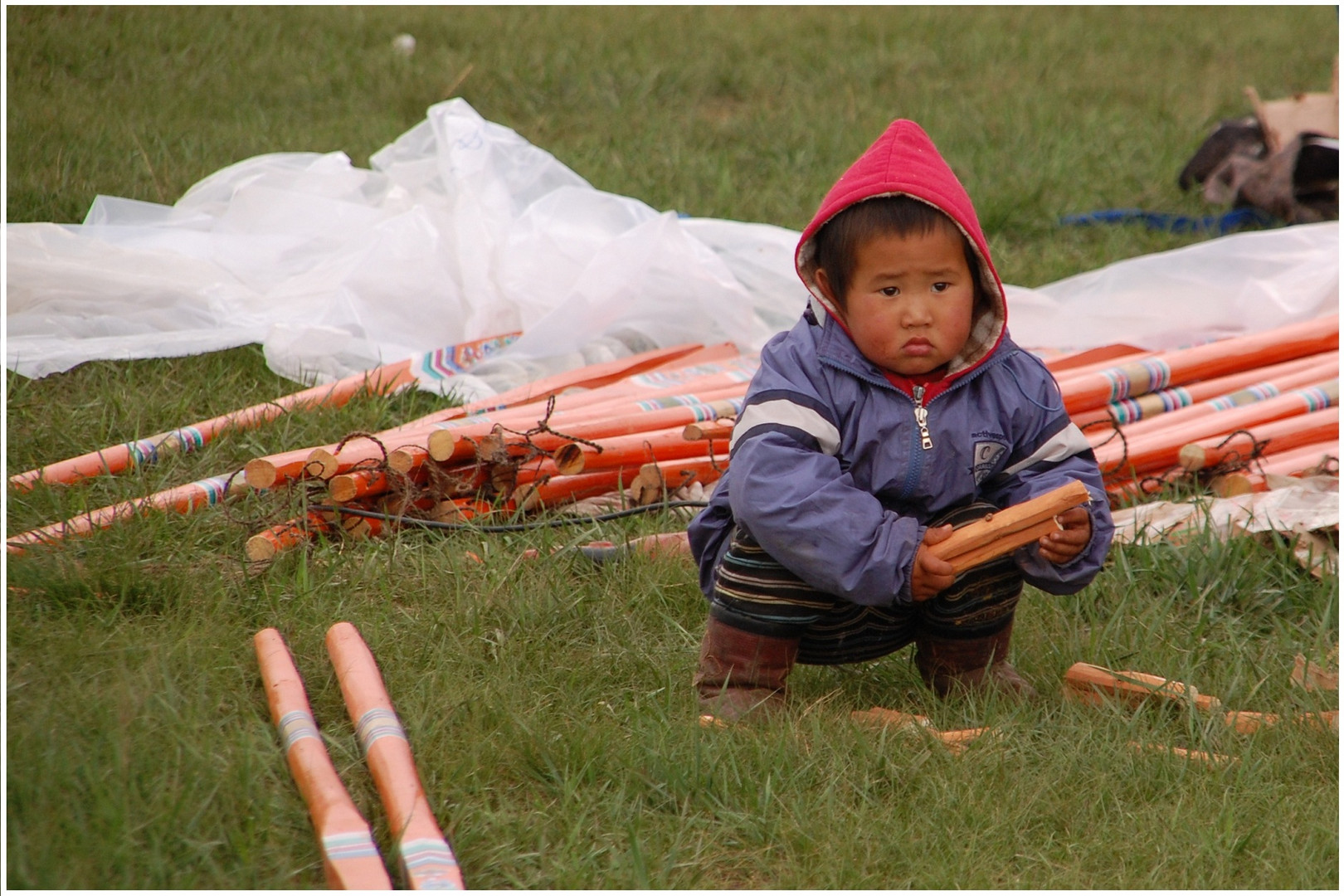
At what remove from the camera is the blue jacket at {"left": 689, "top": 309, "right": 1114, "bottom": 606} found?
7.38 ft

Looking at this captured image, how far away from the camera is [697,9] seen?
811cm

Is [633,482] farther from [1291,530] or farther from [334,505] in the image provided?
[1291,530]

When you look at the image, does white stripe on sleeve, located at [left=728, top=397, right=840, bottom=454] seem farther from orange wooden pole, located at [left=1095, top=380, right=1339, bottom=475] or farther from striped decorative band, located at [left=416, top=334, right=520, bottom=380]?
striped decorative band, located at [left=416, top=334, right=520, bottom=380]

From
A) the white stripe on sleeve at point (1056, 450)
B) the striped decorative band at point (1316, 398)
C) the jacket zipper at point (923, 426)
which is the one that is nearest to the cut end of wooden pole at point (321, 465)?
the jacket zipper at point (923, 426)

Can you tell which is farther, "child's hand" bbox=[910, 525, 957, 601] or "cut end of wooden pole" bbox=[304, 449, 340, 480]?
"cut end of wooden pole" bbox=[304, 449, 340, 480]

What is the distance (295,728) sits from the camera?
2141 mm

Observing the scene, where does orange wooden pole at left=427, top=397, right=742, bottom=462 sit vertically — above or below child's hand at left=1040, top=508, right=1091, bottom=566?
below

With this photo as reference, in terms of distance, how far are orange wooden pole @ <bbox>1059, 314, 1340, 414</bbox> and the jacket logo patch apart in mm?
1385

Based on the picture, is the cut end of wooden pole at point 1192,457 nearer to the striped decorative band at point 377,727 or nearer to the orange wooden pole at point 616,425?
the orange wooden pole at point 616,425

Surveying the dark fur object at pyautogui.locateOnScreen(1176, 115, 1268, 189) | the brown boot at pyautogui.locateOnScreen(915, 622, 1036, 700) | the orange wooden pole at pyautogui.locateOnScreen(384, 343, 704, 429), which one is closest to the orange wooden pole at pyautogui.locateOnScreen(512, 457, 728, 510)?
the orange wooden pole at pyautogui.locateOnScreen(384, 343, 704, 429)

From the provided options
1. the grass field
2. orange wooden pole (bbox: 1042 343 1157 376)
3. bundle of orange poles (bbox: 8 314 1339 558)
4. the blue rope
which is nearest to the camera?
the grass field

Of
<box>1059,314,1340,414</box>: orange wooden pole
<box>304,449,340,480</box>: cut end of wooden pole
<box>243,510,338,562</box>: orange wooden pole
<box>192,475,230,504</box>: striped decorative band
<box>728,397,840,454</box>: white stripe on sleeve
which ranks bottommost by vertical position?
<box>1059,314,1340,414</box>: orange wooden pole

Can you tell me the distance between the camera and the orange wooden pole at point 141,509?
9.07ft

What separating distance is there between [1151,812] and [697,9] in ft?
22.1
